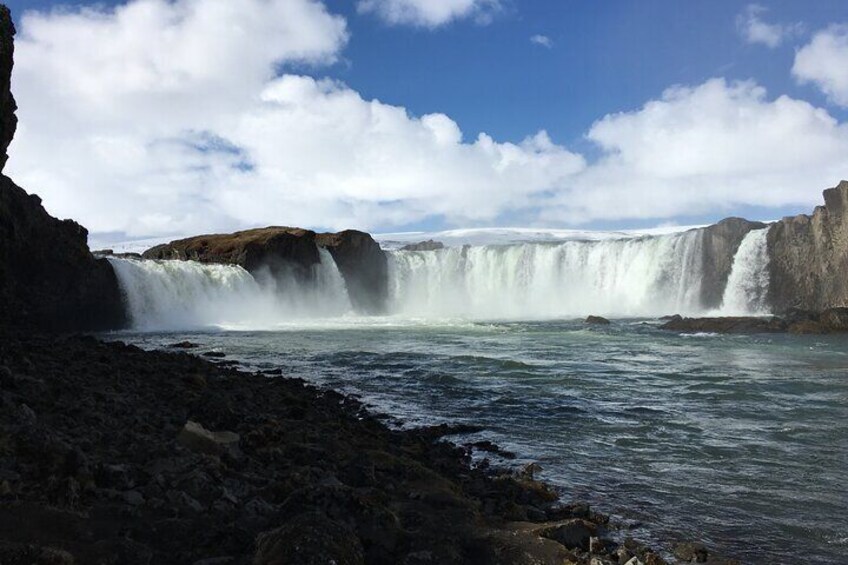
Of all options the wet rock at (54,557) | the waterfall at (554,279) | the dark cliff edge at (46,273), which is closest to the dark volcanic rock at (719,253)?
the waterfall at (554,279)

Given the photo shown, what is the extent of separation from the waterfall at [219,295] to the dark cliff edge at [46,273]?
2.34m

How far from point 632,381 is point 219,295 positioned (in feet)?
118

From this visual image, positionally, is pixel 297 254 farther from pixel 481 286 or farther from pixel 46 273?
pixel 46 273

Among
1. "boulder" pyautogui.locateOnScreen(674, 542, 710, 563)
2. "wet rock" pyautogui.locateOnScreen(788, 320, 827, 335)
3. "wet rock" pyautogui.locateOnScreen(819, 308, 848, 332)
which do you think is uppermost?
"wet rock" pyautogui.locateOnScreen(819, 308, 848, 332)

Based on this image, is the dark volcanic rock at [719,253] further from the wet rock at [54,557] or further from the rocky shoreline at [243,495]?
the wet rock at [54,557]

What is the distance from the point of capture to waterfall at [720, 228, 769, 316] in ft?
163

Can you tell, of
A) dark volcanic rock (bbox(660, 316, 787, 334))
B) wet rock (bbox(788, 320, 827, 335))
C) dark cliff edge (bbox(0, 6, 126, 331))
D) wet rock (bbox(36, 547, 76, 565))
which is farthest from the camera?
dark volcanic rock (bbox(660, 316, 787, 334))

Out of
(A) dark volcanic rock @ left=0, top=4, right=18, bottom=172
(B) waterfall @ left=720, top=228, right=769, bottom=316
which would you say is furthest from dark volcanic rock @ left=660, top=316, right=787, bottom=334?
(A) dark volcanic rock @ left=0, top=4, right=18, bottom=172

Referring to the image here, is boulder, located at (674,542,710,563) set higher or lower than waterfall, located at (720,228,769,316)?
lower

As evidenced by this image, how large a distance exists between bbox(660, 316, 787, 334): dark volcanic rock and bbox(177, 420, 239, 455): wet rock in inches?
1392

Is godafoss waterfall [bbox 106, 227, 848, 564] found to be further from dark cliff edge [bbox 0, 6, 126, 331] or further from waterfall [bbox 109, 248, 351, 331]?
dark cliff edge [bbox 0, 6, 126, 331]

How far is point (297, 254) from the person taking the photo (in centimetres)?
5775

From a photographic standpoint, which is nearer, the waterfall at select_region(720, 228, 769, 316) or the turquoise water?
the turquoise water

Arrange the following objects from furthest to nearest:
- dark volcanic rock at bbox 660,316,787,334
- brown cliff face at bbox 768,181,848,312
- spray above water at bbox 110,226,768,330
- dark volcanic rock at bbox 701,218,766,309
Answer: dark volcanic rock at bbox 701,218,766,309
brown cliff face at bbox 768,181,848,312
spray above water at bbox 110,226,768,330
dark volcanic rock at bbox 660,316,787,334
